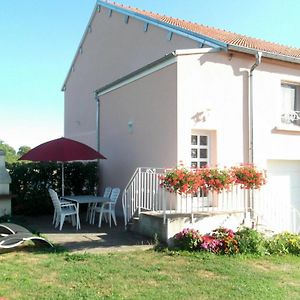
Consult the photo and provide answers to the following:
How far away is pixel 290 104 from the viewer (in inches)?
470

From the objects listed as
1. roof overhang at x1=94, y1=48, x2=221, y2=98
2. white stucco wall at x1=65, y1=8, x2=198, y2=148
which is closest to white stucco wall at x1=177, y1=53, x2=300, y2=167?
roof overhang at x1=94, y1=48, x2=221, y2=98

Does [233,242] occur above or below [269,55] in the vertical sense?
below

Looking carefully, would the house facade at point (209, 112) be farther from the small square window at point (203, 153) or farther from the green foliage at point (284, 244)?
the green foliage at point (284, 244)

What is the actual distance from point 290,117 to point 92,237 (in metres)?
7.04

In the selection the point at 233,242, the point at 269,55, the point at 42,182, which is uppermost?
the point at 269,55

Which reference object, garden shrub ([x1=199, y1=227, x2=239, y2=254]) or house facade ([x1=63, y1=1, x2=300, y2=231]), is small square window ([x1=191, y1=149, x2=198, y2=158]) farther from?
garden shrub ([x1=199, y1=227, x2=239, y2=254])

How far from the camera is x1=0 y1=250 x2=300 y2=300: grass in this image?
218 inches

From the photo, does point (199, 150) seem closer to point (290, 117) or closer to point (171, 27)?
point (290, 117)

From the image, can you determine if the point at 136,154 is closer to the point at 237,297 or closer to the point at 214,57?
the point at 214,57

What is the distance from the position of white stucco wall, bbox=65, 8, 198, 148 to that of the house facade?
0.11 meters

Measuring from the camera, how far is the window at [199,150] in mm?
10367

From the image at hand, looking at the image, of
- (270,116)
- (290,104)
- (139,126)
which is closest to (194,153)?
(139,126)

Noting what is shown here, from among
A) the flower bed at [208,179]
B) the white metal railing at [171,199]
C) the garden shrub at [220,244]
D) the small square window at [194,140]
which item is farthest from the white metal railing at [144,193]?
the garden shrub at [220,244]

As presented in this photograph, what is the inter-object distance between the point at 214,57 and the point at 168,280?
6.38 meters
